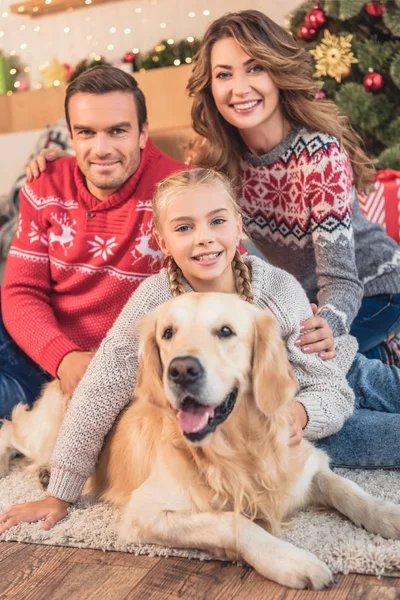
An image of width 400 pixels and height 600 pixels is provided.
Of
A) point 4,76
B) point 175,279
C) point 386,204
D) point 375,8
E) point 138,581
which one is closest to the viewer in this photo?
point 138,581

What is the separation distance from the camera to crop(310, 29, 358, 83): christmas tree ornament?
367 cm

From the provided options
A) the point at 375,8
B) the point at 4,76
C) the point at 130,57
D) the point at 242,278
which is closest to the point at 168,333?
the point at 242,278

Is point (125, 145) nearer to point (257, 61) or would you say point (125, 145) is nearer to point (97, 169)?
point (97, 169)

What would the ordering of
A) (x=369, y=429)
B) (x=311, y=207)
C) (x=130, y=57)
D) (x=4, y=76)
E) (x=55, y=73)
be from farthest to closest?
1. (x=4, y=76)
2. (x=55, y=73)
3. (x=130, y=57)
4. (x=311, y=207)
5. (x=369, y=429)

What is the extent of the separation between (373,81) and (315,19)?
0.43m

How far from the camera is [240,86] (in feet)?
7.57

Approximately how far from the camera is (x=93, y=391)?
6.11 ft

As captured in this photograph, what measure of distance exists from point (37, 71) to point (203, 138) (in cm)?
353

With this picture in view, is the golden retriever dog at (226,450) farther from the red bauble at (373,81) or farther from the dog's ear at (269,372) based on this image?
the red bauble at (373,81)

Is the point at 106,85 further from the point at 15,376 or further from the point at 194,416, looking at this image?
the point at 194,416

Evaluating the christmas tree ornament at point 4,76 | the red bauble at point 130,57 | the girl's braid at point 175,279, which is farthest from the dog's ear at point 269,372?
the christmas tree ornament at point 4,76

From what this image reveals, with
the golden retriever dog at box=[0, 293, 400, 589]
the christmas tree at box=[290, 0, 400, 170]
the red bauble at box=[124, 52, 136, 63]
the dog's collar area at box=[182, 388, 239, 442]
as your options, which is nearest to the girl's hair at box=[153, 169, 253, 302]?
the golden retriever dog at box=[0, 293, 400, 589]

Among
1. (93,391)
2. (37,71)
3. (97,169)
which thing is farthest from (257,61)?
(37,71)

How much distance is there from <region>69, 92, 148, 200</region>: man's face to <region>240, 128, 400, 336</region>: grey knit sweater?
1.38 feet
